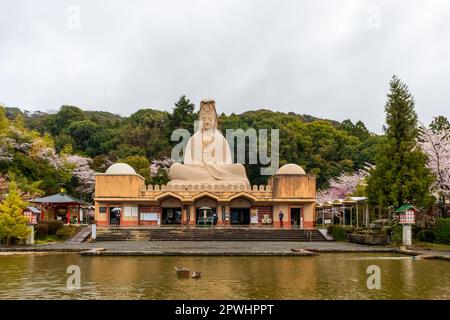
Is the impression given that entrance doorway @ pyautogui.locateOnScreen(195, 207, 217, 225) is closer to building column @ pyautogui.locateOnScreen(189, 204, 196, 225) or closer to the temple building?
the temple building

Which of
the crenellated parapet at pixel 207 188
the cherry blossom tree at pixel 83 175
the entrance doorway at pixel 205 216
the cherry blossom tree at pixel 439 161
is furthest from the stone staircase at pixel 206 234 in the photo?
the cherry blossom tree at pixel 83 175

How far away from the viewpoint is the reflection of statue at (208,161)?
41.2 metres

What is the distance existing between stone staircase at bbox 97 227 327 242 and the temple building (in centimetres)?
468

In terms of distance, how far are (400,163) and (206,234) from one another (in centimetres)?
1195

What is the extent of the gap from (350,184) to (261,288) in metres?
40.8

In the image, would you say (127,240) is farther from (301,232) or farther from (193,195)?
(301,232)

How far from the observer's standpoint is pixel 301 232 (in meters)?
33.9

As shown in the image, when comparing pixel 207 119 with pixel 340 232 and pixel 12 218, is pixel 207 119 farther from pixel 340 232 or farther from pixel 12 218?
pixel 12 218

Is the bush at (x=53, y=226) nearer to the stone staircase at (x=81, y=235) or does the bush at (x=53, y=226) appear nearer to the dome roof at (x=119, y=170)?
the stone staircase at (x=81, y=235)

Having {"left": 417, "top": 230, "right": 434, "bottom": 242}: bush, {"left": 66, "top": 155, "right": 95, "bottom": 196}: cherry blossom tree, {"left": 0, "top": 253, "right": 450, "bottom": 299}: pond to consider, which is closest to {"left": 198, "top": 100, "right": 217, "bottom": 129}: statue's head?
{"left": 66, "top": 155, "right": 95, "bottom": 196}: cherry blossom tree

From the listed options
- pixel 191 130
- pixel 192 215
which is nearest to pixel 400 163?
pixel 192 215

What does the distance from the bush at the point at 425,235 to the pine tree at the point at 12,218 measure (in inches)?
799

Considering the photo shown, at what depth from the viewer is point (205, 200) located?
39.2m
